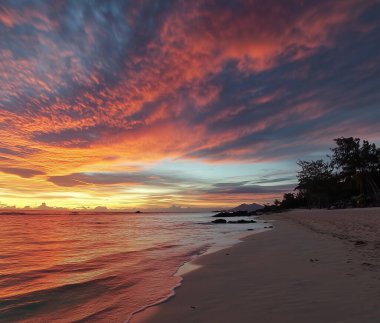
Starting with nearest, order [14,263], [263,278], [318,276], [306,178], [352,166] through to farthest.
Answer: [318,276] → [263,278] → [14,263] → [352,166] → [306,178]

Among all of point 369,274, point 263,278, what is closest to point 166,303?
point 263,278

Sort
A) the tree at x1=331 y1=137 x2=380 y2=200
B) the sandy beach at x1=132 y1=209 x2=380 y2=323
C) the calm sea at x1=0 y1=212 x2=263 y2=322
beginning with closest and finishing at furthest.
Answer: the sandy beach at x1=132 y1=209 x2=380 y2=323 < the calm sea at x1=0 y1=212 x2=263 y2=322 < the tree at x1=331 y1=137 x2=380 y2=200

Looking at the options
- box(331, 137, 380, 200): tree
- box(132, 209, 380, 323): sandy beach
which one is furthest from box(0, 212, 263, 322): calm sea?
box(331, 137, 380, 200): tree

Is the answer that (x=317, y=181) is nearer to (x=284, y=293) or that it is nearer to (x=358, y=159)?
(x=358, y=159)

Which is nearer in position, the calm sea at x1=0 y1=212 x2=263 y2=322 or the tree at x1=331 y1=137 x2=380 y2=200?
the calm sea at x1=0 y1=212 x2=263 y2=322

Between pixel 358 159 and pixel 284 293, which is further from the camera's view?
pixel 358 159

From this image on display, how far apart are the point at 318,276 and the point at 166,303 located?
12.4 ft

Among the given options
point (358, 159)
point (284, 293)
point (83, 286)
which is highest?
point (358, 159)

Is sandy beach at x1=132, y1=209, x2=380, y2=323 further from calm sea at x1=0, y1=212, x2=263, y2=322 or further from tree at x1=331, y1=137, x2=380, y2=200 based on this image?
tree at x1=331, y1=137, x2=380, y2=200

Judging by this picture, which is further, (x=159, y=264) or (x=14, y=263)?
(x=14, y=263)

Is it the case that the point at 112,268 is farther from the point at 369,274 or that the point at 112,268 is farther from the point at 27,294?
the point at 369,274

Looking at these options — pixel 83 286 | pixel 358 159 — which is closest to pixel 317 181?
pixel 358 159

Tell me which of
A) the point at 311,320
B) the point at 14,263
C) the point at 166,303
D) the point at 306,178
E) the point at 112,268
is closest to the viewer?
the point at 311,320

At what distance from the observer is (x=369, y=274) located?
6.57m
